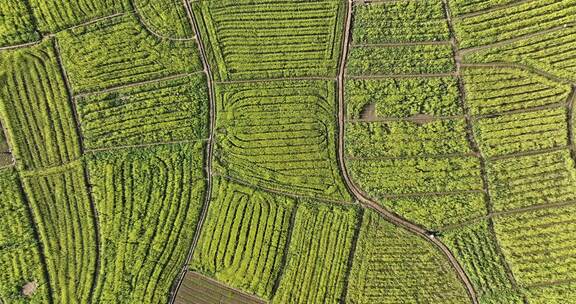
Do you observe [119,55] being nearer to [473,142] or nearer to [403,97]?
[403,97]

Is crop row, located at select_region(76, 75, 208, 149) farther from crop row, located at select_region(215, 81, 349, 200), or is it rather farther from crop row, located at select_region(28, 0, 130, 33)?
crop row, located at select_region(28, 0, 130, 33)

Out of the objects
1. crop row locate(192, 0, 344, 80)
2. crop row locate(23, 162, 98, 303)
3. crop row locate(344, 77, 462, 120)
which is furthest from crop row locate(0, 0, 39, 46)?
crop row locate(344, 77, 462, 120)

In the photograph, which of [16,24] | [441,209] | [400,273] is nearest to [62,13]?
[16,24]

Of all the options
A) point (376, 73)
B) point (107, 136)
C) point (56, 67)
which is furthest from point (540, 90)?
point (56, 67)

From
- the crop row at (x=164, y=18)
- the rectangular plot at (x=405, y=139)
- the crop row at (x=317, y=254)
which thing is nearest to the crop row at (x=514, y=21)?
the rectangular plot at (x=405, y=139)

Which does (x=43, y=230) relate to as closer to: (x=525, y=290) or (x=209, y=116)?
(x=209, y=116)

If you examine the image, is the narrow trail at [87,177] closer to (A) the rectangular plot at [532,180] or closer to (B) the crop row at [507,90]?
(B) the crop row at [507,90]
